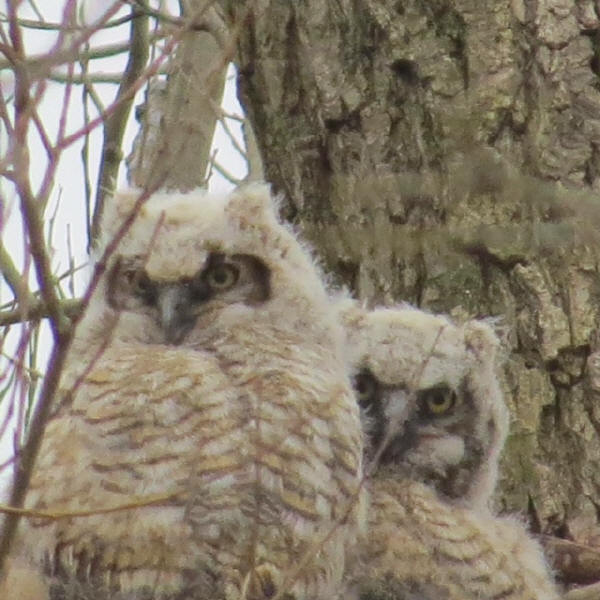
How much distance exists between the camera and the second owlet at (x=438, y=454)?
11.5ft

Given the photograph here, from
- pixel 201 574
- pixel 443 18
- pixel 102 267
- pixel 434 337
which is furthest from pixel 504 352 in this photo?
pixel 102 267

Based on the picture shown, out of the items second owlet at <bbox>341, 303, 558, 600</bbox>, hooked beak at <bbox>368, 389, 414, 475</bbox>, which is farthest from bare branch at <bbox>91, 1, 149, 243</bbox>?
hooked beak at <bbox>368, 389, 414, 475</bbox>

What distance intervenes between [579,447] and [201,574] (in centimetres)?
115

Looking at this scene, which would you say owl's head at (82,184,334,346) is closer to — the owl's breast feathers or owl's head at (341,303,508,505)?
owl's head at (341,303,508,505)

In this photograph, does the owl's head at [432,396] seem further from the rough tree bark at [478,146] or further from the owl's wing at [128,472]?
the owl's wing at [128,472]

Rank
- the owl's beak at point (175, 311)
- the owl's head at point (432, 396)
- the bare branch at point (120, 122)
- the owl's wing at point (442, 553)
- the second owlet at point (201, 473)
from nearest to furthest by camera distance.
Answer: the second owlet at point (201, 473) → the owl's wing at point (442, 553) → the owl's beak at point (175, 311) → the owl's head at point (432, 396) → the bare branch at point (120, 122)

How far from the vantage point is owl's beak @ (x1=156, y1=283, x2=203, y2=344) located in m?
3.74

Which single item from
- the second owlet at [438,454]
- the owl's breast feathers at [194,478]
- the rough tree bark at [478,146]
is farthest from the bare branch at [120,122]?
the owl's breast feathers at [194,478]

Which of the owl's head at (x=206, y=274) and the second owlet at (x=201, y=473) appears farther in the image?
the owl's head at (x=206, y=274)

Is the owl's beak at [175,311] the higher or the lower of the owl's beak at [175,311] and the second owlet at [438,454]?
the higher

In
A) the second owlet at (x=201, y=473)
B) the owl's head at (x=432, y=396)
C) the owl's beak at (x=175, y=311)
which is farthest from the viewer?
the owl's head at (x=432, y=396)

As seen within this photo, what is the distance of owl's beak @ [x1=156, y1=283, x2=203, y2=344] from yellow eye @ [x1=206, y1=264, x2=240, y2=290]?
94 mm

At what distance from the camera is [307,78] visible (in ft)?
13.5

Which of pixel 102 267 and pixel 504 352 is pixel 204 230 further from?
pixel 102 267
